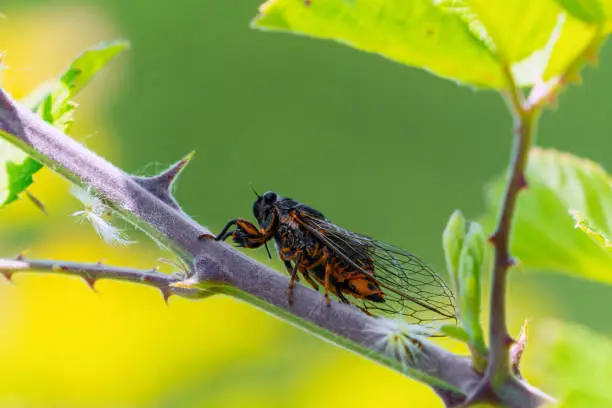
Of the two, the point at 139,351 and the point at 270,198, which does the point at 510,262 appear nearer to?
the point at 270,198

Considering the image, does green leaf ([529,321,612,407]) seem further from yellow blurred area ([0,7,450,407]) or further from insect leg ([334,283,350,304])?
yellow blurred area ([0,7,450,407])

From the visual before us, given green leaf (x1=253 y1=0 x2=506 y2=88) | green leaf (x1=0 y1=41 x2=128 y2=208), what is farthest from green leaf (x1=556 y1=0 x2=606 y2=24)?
green leaf (x1=0 y1=41 x2=128 y2=208)

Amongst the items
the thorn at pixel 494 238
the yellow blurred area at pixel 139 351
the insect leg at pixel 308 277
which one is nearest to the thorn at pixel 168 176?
the insect leg at pixel 308 277

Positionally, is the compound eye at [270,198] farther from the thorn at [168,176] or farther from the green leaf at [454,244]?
the green leaf at [454,244]

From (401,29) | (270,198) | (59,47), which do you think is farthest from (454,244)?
(59,47)

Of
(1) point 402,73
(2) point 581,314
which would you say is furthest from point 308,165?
(2) point 581,314
